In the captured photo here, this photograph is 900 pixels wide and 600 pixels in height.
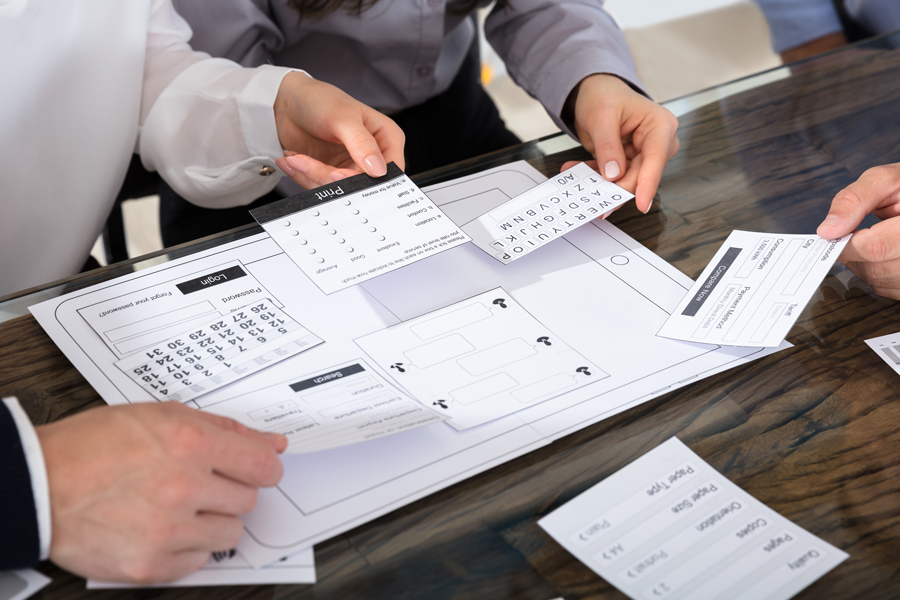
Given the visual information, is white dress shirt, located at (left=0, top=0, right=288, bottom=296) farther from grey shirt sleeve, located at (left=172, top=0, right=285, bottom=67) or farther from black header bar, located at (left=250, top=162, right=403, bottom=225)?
black header bar, located at (left=250, top=162, right=403, bottom=225)

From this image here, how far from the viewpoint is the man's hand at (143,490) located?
39 centimetres

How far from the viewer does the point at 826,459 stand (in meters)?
0.50

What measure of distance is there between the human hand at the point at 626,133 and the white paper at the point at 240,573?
0.50 meters

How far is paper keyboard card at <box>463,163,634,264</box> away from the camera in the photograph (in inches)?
26.5

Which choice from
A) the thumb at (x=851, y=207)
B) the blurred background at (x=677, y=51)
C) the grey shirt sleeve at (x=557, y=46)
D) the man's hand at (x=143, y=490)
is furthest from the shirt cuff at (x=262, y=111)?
the blurred background at (x=677, y=51)

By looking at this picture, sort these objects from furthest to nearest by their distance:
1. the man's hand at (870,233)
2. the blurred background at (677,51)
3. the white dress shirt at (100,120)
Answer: the blurred background at (677,51) → the white dress shirt at (100,120) → the man's hand at (870,233)

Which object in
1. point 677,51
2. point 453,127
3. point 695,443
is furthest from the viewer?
point 677,51

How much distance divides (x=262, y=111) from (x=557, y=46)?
1.38ft

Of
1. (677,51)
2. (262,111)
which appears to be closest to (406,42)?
(262,111)

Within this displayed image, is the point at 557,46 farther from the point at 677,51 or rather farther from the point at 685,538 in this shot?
the point at 677,51

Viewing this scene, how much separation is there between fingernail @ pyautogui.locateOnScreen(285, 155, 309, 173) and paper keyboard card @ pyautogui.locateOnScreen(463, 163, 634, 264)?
0.17 metres

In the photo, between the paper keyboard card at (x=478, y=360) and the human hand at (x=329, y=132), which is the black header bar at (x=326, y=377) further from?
the human hand at (x=329, y=132)

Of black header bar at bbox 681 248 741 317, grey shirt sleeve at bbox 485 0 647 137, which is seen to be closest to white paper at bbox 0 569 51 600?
black header bar at bbox 681 248 741 317

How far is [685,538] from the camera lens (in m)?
0.44
